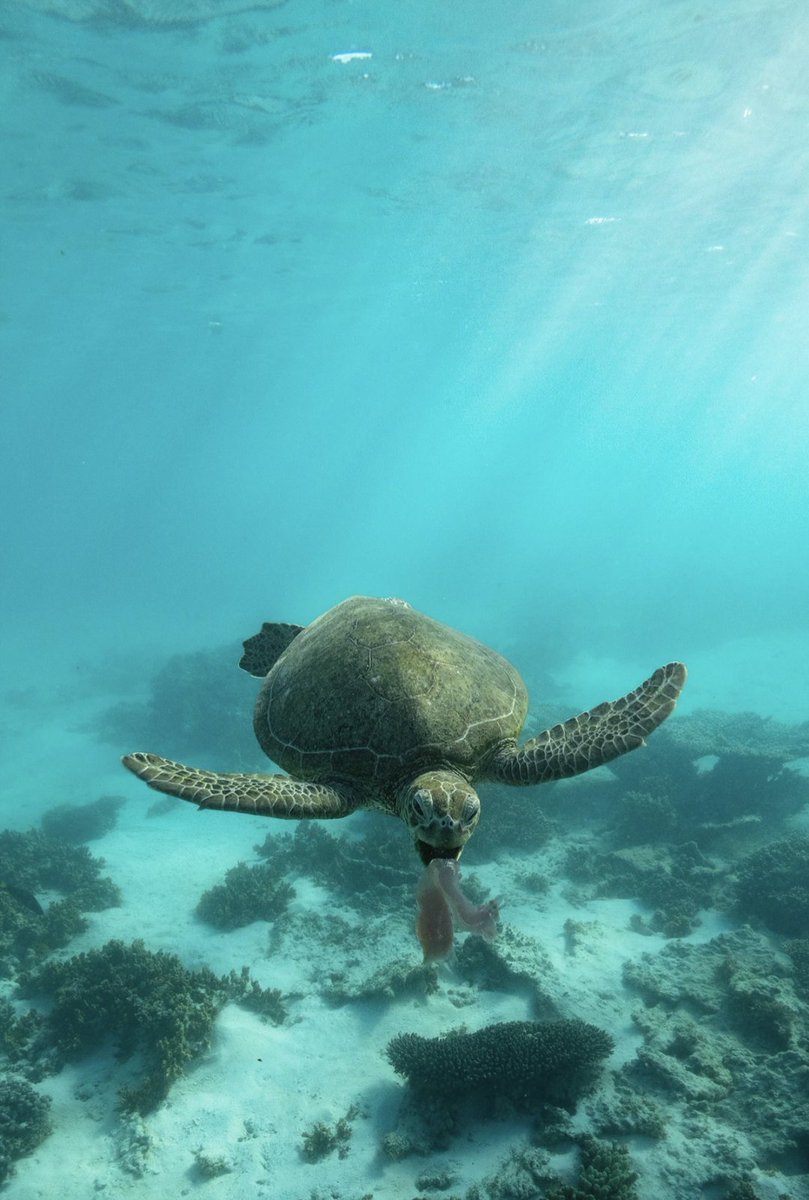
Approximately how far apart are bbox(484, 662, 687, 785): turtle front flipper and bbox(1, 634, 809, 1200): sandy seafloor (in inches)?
202

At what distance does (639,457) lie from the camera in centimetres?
19775

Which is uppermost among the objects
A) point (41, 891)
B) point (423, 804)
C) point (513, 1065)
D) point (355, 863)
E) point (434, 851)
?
point (423, 804)

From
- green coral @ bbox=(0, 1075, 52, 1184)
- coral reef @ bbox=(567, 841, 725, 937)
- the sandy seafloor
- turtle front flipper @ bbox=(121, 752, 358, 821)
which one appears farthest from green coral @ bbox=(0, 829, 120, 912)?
turtle front flipper @ bbox=(121, 752, 358, 821)

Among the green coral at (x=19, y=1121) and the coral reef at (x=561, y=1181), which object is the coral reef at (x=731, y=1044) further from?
the green coral at (x=19, y=1121)

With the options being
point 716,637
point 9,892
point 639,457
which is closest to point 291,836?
point 9,892

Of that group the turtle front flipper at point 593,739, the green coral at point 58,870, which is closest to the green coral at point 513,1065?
the turtle front flipper at point 593,739

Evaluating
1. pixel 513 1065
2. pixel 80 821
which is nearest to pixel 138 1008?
pixel 513 1065

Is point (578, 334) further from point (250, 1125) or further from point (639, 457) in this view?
point (639, 457)

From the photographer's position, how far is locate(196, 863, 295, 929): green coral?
12.2 meters

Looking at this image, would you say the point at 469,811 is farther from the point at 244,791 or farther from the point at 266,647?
the point at 266,647

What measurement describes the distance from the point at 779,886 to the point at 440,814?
11.1 m

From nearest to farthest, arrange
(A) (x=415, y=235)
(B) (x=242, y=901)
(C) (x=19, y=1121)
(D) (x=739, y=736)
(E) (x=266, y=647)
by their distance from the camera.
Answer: (E) (x=266, y=647), (C) (x=19, y=1121), (B) (x=242, y=901), (D) (x=739, y=736), (A) (x=415, y=235)

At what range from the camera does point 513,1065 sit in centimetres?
746

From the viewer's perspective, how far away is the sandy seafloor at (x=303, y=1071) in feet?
23.0
